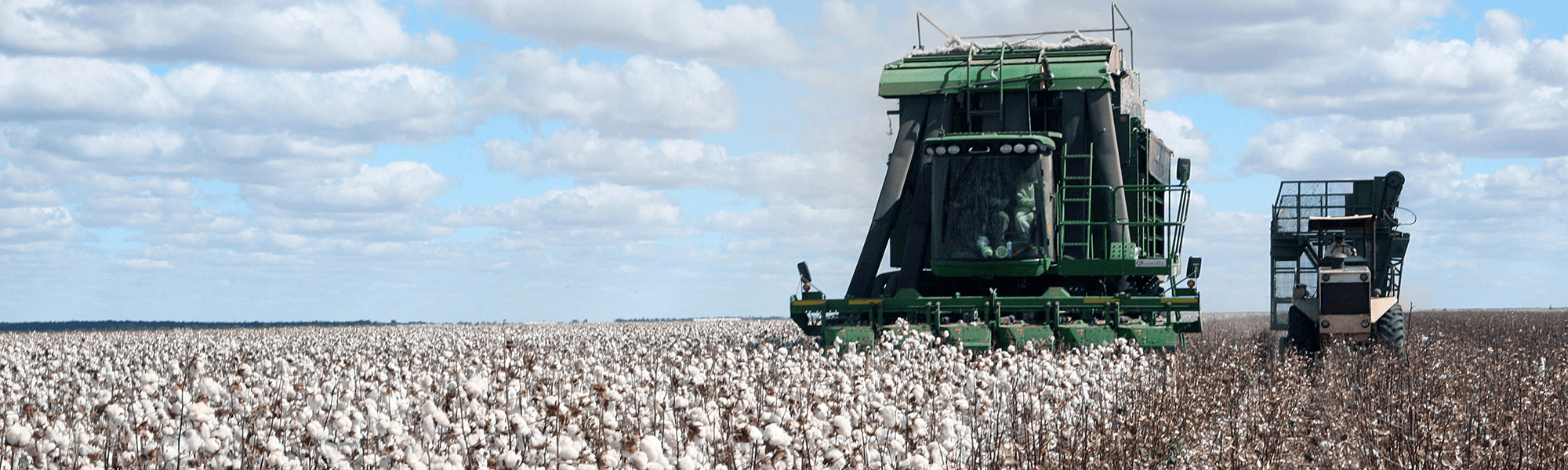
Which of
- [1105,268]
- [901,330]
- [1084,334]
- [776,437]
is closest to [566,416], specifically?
[776,437]

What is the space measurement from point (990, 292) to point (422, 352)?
7.64 m

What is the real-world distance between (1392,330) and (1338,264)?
3.21 feet

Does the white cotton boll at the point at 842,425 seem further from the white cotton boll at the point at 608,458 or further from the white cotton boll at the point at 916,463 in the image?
the white cotton boll at the point at 608,458

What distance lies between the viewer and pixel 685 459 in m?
4.90

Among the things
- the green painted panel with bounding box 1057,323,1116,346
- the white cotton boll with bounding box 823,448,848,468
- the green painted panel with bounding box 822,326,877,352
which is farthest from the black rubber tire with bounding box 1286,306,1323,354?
the white cotton boll with bounding box 823,448,848,468

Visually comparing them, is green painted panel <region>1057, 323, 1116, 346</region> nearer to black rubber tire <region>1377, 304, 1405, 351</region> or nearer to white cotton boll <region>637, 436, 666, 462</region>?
black rubber tire <region>1377, 304, 1405, 351</region>

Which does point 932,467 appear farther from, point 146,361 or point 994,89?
point 146,361

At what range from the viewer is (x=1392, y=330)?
54.8 feet

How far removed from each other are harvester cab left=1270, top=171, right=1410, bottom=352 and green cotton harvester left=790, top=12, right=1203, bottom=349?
153 cm

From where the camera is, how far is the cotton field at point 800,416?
577 cm

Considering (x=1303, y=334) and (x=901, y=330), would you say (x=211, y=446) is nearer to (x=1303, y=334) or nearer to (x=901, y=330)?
(x=901, y=330)

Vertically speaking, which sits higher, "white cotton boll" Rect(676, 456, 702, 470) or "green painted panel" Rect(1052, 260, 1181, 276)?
"green painted panel" Rect(1052, 260, 1181, 276)

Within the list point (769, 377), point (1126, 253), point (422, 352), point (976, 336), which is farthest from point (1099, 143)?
point (422, 352)

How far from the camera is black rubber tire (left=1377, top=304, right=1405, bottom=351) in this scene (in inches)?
651
